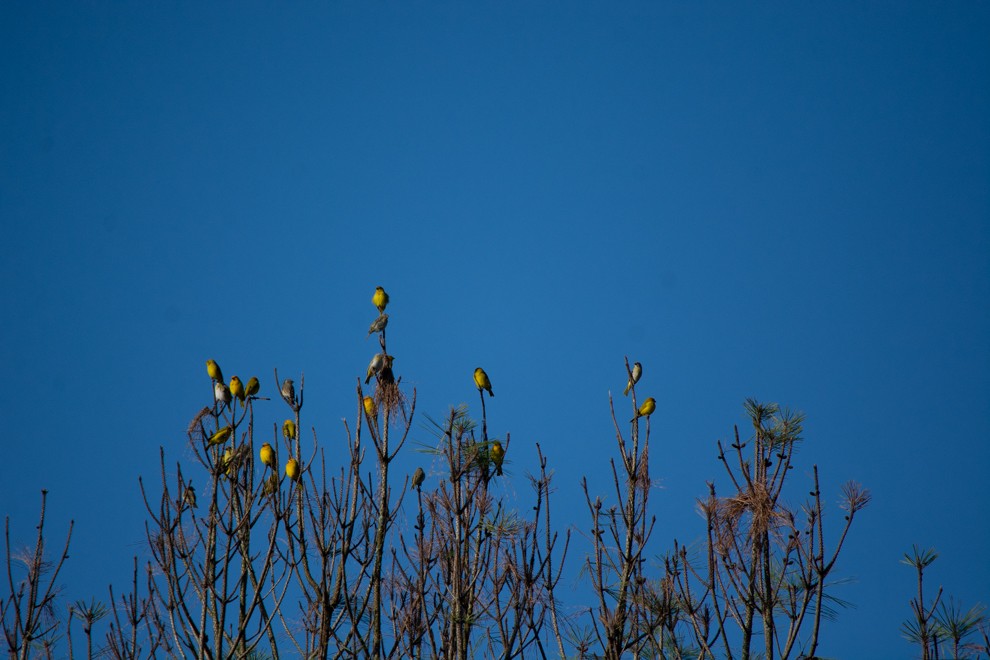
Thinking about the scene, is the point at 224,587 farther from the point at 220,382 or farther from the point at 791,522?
the point at 791,522

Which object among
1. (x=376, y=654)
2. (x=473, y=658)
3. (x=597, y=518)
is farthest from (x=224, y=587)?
(x=597, y=518)

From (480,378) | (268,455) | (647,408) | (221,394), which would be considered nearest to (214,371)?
(221,394)

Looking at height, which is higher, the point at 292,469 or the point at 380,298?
the point at 380,298

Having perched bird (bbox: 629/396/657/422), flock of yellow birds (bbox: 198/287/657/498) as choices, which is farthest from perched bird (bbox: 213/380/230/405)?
perched bird (bbox: 629/396/657/422)

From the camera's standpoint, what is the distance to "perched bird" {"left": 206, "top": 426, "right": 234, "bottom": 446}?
222 inches

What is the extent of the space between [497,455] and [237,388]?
5.85 ft

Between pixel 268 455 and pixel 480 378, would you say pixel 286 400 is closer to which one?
pixel 268 455

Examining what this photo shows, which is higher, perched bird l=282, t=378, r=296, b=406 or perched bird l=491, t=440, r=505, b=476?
perched bird l=282, t=378, r=296, b=406

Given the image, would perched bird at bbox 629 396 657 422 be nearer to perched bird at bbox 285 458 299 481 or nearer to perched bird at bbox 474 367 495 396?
perched bird at bbox 474 367 495 396

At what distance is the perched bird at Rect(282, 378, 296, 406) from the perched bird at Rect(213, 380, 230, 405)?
0.36 m

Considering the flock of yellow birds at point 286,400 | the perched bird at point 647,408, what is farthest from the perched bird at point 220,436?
the perched bird at point 647,408

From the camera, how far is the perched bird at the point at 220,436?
564cm

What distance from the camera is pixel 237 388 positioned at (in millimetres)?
5953

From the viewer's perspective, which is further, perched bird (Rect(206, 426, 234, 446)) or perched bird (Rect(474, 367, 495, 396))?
perched bird (Rect(474, 367, 495, 396))
